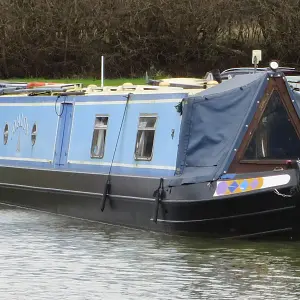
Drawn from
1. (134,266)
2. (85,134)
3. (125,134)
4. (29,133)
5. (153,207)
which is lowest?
(134,266)

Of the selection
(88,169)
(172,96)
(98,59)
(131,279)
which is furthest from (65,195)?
(98,59)

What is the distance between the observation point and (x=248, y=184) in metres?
13.6

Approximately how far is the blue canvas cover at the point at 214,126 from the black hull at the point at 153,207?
407 millimetres

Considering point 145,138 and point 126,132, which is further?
point 126,132

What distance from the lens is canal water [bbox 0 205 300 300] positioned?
11125 millimetres

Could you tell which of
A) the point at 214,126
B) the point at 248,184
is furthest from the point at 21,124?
the point at 248,184

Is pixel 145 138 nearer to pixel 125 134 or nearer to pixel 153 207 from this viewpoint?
pixel 125 134

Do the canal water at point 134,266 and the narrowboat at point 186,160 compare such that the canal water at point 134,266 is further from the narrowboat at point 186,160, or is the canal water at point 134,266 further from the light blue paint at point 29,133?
the light blue paint at point 29,133

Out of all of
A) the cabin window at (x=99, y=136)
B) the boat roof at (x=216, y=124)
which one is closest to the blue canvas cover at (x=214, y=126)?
the boat roof at (x=216, y=124)

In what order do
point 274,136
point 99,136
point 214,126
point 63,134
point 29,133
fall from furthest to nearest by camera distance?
1. point 29,133
2. point 63,134
3. point 99,136
4. point 214,126
5. point 274,136

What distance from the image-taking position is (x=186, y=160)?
14.7 meters

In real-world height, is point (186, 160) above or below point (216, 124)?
below

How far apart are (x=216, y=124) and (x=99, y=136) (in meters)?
2.65

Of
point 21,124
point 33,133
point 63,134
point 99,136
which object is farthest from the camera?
point 21,124
